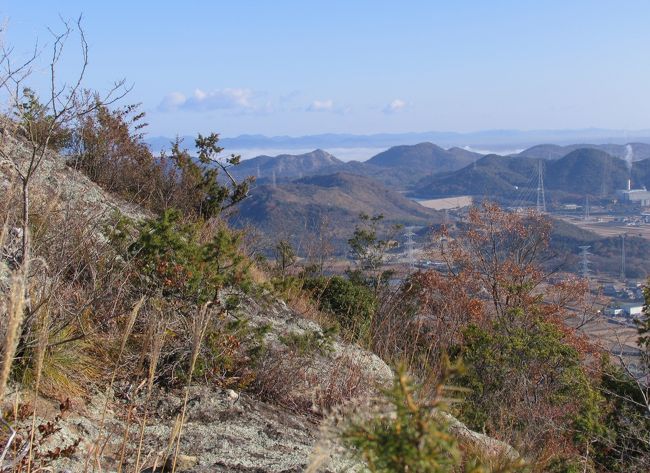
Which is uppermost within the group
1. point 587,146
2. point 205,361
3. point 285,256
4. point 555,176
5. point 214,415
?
point 587,146

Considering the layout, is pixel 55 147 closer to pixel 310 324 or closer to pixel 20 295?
pixel 310 324

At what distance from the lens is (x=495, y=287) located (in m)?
18.1

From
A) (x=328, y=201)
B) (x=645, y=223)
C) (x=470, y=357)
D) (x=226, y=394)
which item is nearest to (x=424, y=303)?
(x=470, y=357)

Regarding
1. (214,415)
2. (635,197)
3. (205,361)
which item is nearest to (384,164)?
(635,197)

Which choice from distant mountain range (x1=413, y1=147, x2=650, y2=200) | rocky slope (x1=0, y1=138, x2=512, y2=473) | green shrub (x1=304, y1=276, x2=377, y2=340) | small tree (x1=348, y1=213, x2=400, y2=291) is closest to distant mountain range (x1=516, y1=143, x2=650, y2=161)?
distant mountain range (x1=413, y1=147, x2=650, y2=200)

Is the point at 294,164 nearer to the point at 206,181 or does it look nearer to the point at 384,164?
the point at 384,164

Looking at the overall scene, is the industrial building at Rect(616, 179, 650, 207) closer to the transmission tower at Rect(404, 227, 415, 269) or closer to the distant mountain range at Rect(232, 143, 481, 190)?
the distant mountain range at Rect(232, 143, 481, 190)

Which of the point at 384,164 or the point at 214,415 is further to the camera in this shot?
the point at 384,164

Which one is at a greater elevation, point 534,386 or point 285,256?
point 285,256

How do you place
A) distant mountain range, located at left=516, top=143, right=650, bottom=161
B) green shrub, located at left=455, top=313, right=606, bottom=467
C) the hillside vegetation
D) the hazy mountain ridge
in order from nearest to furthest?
the hillside vegetation < green shrub, located at left=455, top=313, right=606, bottom=467 < the hazy mountain ridge < distant mountain range, located at left=516, top=143, right=650, bottom=161

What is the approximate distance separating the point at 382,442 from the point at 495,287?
1720 centimetres

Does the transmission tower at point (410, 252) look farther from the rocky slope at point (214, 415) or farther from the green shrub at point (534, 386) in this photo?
the rocky slope at point (214, 415)

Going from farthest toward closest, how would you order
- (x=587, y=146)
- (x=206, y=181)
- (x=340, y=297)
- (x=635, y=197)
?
(x=587, y=146)
(x=635, y=197)
(x=206, y=181)
(x=340, y=297)

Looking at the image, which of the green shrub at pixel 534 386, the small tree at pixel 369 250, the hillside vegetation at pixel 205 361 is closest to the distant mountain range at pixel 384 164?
the small tree at pixel 369 250
